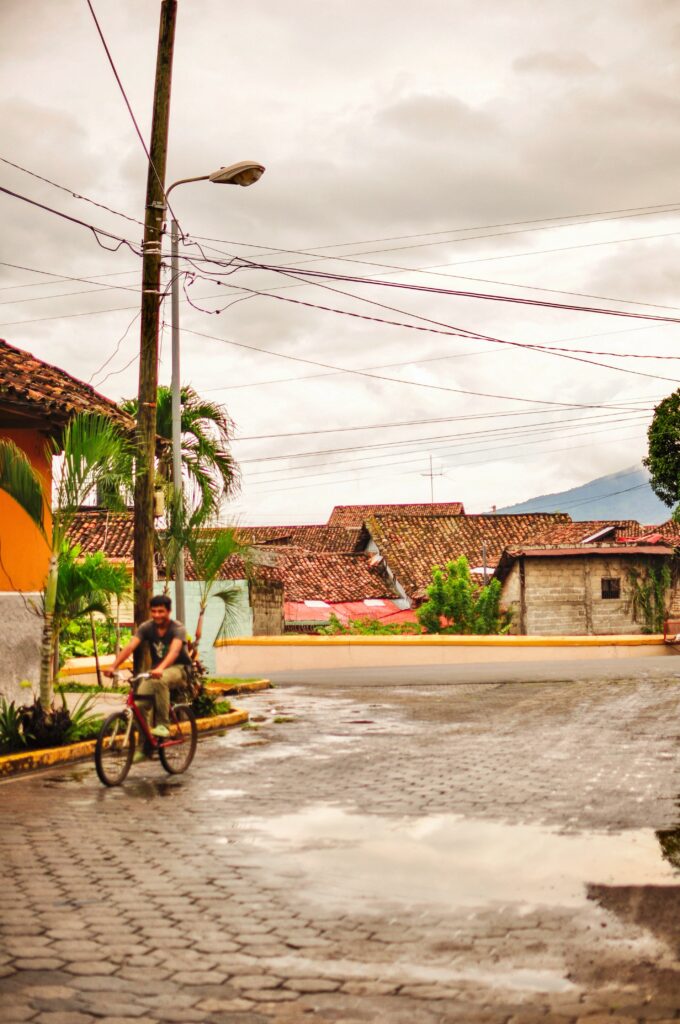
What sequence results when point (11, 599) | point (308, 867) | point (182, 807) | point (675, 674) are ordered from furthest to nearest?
point (675, 674) → point (11, 599) → point (182, 807) → point (308, 867)

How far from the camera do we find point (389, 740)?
13.6 m

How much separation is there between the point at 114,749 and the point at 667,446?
129 feet

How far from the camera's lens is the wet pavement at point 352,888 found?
4.64 metres

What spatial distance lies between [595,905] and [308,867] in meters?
1.82

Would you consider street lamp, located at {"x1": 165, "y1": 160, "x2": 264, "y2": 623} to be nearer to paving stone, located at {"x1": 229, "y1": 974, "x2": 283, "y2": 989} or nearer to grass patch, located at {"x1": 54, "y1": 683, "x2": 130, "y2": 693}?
grass patch, located at {"x1": 54, "y1": 683, "x2": 130, "y2": 693}

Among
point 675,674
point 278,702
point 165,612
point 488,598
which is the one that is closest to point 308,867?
point 165,612

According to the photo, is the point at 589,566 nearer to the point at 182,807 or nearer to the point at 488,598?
the point at 488,598

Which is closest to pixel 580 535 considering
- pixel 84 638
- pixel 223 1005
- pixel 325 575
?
pixel 325 575

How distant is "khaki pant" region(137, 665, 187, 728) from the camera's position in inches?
428

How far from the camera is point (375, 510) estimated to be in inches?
3221

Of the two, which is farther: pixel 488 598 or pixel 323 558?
pixel 323 558

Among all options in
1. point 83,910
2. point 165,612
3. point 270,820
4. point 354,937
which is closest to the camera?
point 354,937

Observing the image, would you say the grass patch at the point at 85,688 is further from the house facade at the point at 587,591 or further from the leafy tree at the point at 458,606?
the house facade at the point at 587,591

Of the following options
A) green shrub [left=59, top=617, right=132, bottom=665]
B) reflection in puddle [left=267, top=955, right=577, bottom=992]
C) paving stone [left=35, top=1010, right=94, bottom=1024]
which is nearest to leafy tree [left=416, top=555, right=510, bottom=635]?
green shrub [left=59, top=617, right=132, bottom=665]
